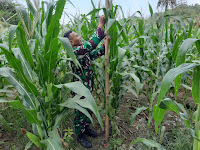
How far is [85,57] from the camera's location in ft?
6.10

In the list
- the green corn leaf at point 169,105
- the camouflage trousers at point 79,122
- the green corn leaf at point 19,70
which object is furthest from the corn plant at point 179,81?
the camouflage trousers at point 79,122

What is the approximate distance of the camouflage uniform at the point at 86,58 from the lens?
1.71 metres

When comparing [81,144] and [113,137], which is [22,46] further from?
[113,137]

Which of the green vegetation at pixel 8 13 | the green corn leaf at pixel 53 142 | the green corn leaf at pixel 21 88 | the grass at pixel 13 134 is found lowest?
the grass at pixel 13 134

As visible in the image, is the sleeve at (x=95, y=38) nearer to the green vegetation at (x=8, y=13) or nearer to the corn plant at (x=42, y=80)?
the corn plant at (x=42, y=80)

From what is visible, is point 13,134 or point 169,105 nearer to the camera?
point 169,105

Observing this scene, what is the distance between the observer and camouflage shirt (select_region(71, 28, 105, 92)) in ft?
5.61

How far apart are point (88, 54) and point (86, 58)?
6 cm

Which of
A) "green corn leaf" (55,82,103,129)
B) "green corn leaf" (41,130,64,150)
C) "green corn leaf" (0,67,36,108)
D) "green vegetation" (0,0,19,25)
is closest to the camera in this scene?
"green corn leaf" (55,82,103,129)

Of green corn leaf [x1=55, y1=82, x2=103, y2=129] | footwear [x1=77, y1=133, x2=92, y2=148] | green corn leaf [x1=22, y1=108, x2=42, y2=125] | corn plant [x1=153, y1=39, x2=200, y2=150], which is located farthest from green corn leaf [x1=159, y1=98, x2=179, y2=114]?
footwear [x1=77, y1=133, x2=92, y2=148]

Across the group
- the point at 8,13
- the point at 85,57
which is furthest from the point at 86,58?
the point at 8,13

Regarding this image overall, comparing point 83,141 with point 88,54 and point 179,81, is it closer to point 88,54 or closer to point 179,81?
point 88,54

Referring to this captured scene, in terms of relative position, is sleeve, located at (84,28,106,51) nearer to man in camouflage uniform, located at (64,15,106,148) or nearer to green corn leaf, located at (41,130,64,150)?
man in camouflage uniform, located at (64,15,106,148)

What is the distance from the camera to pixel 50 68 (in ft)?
3.96
